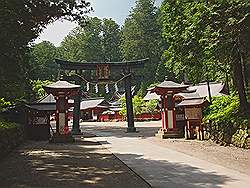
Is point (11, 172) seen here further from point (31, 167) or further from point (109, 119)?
point (109, 119)

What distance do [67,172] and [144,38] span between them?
65569mm

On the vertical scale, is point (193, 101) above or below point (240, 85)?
below

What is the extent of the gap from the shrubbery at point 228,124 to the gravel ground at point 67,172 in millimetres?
6390

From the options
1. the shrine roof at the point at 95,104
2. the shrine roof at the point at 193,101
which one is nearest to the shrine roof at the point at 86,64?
the shrine roof at the point at 193,101

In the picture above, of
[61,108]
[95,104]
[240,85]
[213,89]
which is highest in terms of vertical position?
[213,89]

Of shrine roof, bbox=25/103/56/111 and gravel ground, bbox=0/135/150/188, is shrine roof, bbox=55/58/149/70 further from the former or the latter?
gravel ground, bbox=0/135/150/188

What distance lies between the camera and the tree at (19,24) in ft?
32.1

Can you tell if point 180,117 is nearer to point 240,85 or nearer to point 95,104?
point 240,85

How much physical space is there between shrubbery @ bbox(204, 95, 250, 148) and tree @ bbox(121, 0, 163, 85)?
4999 cm

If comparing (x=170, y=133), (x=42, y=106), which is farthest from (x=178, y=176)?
(x=42, y=106)

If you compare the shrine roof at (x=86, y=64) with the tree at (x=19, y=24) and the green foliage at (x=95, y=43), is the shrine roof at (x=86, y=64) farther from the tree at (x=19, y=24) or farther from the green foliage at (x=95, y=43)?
the green foliage at (x=95, y=43)

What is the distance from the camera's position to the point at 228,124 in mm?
16609

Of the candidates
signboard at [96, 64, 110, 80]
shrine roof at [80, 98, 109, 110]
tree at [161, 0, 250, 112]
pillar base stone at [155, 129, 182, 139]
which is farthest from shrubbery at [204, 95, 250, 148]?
shrine roof at [80, 98, 109, 110]

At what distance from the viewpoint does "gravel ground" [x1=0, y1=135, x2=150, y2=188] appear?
27.7 feet
